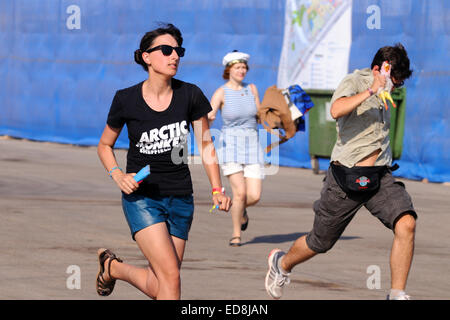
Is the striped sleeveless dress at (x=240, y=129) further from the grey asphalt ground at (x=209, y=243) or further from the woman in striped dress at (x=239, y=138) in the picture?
the grey asphalt ground at (x=209, y=243)

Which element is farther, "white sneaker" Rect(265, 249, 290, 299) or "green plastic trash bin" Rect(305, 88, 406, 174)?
"green plastic trash bin" Rect(305, 88, 406, 174)

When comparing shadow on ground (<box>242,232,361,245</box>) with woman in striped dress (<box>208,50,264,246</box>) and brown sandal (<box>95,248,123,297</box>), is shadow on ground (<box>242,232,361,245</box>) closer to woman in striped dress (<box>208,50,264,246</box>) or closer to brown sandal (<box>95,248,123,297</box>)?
woman in striped dress (<box>208,50,264,246</box>)

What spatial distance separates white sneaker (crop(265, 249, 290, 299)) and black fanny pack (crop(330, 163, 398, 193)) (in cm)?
85

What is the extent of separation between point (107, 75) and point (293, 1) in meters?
5.22

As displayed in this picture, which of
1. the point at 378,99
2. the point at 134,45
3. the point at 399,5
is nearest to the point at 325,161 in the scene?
the point at 399,5

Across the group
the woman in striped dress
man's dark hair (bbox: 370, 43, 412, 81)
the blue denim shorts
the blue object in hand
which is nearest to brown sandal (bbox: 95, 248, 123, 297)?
the blue denim shorts

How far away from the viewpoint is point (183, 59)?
20156 millimetres

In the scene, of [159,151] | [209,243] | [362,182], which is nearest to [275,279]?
[362,182]

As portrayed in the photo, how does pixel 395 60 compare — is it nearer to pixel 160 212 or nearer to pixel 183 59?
pixel 160 212

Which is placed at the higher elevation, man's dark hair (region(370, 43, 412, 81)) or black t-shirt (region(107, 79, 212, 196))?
man's dark hair (region(370, 43, 412, 81))

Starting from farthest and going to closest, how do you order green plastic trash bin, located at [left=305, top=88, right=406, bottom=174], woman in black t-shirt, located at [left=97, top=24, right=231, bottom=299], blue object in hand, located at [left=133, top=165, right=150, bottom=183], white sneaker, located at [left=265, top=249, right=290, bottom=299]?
green plastic trash bin, located at [left=305, top=88, right=406, bottom=174] → white sneaker, located at [left=265, top=249, right=290, bottom=299] → woman in black t-shirt, located at [left=97, top=24, right=231, bottom=299] → blue object in hand, located at [left=133, top=165, right=150, bottom=183]

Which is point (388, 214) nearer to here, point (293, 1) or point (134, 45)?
point (293, 1)

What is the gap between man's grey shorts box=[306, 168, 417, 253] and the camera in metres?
6.91

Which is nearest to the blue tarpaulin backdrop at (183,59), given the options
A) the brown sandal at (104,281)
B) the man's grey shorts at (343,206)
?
the man's grey shorts at (343,206)
